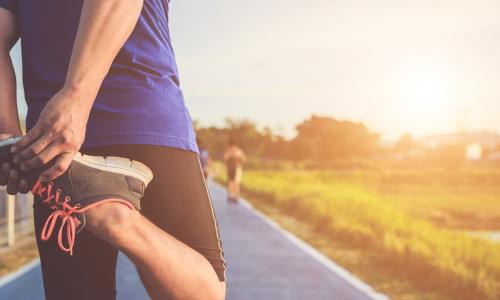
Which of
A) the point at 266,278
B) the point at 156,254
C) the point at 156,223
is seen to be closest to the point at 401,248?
the point at 266,278

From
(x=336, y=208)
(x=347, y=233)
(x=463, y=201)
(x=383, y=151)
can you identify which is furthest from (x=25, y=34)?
(x=383, y=151)

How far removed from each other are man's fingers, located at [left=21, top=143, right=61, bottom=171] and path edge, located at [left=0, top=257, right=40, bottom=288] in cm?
477

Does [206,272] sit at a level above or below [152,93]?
below

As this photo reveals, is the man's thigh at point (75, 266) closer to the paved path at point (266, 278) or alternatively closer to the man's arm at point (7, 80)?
the man's arm at point (7, 80)

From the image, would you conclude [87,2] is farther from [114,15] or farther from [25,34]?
[25,34]

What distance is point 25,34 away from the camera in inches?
64.0

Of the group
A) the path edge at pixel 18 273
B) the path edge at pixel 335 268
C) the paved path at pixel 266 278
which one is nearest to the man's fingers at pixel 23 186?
the paved path at pixel 266 278

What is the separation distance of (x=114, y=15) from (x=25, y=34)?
0.37m

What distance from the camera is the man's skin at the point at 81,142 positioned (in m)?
1.29

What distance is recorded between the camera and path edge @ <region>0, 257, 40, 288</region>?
230 inches

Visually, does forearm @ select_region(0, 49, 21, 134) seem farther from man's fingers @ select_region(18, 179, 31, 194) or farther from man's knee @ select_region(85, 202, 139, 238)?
man's knee @ select_region(85, 202, 139, 238)

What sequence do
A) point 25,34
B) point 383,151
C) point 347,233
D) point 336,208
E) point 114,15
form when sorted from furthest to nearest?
point 383,151 < point 336,208 < point 347,233 < point 25,34 < point 114,15

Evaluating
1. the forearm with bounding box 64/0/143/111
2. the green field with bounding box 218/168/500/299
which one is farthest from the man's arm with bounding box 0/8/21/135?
the green field with bounding box 218/168/500/299

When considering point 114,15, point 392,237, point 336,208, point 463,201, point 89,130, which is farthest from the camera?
point 463,201
